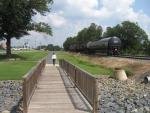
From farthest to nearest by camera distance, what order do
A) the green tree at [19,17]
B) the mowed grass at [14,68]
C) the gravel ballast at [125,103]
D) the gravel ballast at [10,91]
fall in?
the green tree at [19,17], the mowed grass at [14,68], the gravel ballast at [10,91], the gravel ballast at [125,103]

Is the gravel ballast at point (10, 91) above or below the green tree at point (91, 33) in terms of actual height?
below

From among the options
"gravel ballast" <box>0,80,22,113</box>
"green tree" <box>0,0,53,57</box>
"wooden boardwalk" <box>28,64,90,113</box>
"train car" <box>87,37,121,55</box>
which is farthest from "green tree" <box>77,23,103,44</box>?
"wooden boardwalk" <box>28,64,90,113</box>

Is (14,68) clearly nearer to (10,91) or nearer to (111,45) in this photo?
(10,91)

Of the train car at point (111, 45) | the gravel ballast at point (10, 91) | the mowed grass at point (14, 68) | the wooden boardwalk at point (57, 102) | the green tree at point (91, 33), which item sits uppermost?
the green tree at point (91, 33)

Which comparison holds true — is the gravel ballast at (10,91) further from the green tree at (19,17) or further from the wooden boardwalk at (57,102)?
the green tree at (19,17)

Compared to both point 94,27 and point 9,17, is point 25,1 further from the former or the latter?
point 94,27

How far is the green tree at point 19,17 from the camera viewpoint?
6894 centimetres

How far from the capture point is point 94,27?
188 meters

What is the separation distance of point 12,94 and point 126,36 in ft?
448

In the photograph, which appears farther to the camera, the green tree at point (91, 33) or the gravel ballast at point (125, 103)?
the green tree at point (91, 33)

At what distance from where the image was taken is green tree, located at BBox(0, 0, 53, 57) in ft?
226

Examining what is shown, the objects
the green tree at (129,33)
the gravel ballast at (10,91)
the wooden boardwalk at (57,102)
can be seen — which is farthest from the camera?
the green tree at (129,33)

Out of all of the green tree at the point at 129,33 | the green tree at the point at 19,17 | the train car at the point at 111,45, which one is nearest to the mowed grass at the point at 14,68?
the green tree at the point at 19,17

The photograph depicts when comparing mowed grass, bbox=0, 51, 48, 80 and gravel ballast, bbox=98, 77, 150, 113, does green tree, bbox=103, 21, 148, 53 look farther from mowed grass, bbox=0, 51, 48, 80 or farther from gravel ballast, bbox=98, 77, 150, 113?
A: gravel ballast, bbox=98, 77, 150, 113
